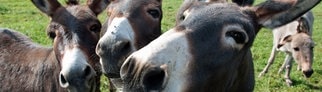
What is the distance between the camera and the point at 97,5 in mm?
5293

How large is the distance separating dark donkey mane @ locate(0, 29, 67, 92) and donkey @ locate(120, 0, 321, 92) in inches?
92.4

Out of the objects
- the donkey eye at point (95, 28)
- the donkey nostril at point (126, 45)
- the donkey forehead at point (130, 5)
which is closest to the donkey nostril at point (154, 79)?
the donkey nostril at point (126, 45)

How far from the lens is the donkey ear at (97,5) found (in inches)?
207

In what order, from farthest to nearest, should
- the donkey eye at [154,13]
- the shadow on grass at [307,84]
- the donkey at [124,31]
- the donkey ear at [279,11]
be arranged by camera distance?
the shadow on grass at [307,84] < the donkey eye at [154,13] < the donkey at [124,31] < the donkey ear at [279,11]

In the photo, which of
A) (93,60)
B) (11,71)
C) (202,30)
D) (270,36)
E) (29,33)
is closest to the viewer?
(202,30)

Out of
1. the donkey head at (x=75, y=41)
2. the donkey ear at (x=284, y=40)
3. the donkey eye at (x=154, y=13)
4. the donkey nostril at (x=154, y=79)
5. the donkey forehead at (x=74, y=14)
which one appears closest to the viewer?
the donkey nostril at (x=154, y=79)

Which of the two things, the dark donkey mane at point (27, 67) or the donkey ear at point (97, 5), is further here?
the dark donkey mane at point (27, 67)

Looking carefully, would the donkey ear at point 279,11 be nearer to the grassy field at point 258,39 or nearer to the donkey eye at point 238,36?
the donkey eye at point 238,36

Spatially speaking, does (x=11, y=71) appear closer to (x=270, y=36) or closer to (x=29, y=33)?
(x=29, y=33)

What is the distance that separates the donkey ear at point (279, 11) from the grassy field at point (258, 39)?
12.1 ft

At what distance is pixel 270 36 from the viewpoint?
15914mm

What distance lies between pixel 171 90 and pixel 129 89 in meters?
0.27

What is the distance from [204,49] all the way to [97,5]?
2394mm

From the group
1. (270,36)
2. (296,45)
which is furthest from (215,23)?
(270,36)
